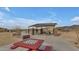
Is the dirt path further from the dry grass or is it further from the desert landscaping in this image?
the dry grass

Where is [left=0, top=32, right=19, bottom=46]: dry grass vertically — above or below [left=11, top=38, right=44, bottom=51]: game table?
above

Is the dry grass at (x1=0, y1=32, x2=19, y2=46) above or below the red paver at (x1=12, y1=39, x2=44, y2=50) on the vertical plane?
above

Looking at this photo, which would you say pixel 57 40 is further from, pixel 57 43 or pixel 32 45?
pixel 32 45

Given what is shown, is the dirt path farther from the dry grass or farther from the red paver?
the dry grass

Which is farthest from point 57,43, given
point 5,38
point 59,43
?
point 5,38

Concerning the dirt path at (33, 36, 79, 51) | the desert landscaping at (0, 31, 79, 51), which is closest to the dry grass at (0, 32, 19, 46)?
the desert landscaping at (0, 31, 79, 51)

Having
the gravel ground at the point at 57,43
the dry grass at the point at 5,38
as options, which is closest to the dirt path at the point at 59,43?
the gravel ground at the point at 57,43

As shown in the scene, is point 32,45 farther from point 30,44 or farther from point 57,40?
point 57,40

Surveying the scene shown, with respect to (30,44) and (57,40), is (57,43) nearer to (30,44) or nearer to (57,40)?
(57,40)

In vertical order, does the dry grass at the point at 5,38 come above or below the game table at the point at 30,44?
above

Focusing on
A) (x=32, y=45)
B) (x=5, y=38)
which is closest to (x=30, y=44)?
(x=32, y=45)

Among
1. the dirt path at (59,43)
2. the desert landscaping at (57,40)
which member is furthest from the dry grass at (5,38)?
the dirt path at (59,43)

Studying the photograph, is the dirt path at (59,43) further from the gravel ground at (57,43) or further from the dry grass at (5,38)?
the dry grass at (5,38)
